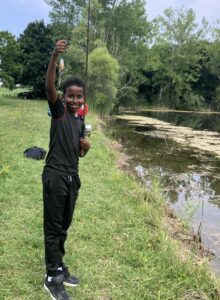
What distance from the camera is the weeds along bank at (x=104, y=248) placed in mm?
3656

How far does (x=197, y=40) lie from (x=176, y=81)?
249 inches

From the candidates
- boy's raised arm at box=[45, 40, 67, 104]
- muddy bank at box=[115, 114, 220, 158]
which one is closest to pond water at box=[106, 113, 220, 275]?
muddy bank at box=[115, 114, 220, 158]

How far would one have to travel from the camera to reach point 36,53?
30.0 m

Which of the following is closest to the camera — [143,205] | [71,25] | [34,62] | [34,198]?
[34,198]

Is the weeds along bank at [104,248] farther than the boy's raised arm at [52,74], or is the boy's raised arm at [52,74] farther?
the weeds along bank at [104,248]

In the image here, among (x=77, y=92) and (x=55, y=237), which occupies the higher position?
(x=77, y=92)

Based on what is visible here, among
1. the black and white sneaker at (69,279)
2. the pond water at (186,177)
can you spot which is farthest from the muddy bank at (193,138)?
the black and white sneaker at (69,279)

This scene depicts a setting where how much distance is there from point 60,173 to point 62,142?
0.28 meters

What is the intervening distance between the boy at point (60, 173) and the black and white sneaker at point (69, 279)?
0.51 ft

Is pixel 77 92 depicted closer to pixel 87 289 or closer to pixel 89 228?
pixel 87 289

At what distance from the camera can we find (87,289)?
360 cm

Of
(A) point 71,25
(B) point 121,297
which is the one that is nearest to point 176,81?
(A) point 71,25

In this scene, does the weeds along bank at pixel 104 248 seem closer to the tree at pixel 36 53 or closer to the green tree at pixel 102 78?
the green tree at pixel 102 78

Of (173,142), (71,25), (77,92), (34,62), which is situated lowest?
(173,142)
